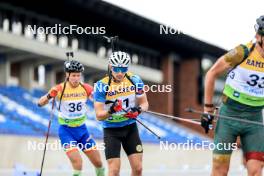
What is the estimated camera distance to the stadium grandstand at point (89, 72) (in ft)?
68.0

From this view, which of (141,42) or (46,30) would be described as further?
(141,42)

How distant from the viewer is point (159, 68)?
138 feet

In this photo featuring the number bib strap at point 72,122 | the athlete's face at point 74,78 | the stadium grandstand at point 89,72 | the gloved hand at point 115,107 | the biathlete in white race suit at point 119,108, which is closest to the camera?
the gloved hand at point 115,107

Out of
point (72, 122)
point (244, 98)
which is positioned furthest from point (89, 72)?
point (244, 98)

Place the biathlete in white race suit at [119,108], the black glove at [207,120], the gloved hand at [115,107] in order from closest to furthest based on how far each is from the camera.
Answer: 1. the black glove at [207,120]
2. the gloved hand at [115,107]
3. the biathlete in white race suit at [119,108]

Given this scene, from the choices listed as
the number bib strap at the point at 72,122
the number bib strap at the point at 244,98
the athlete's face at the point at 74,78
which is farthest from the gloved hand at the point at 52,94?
the number bib strap at the point at 244,98

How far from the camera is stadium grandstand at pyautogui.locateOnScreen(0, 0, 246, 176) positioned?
20.7 meters

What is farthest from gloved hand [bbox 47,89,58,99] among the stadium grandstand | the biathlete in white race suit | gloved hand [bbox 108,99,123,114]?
the stadium grandstand

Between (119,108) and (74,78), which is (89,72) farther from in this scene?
(119,108)

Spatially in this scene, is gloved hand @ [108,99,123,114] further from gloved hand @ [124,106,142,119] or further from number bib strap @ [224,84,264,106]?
number bib strap @ [224,84,264,106]

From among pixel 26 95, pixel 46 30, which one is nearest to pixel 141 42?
pixel 46 30

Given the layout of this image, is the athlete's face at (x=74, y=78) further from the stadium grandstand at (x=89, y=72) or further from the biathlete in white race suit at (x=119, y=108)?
the stadium grandstand at (x=89, y=72)

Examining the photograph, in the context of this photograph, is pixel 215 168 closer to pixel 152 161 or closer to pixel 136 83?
pixel 136 83

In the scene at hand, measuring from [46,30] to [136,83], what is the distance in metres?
23.3
